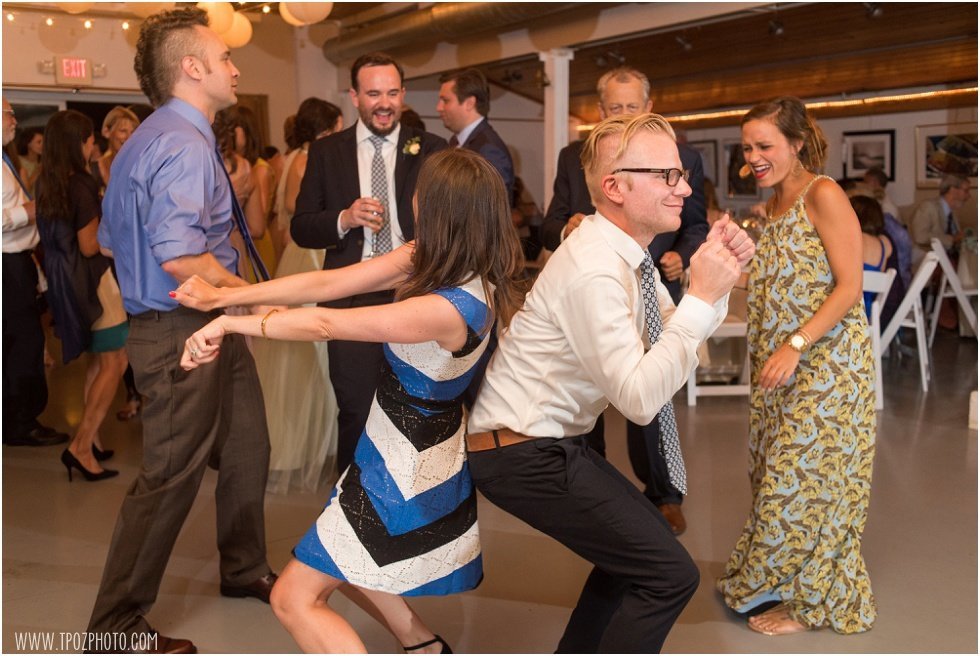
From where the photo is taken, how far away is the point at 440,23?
29.2 feet

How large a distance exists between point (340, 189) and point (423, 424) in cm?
171

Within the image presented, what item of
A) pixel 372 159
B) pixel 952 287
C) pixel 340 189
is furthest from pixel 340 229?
pixel 952 287

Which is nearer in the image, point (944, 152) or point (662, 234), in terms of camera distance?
point (662, 234)

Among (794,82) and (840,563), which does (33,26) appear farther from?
(840,563)

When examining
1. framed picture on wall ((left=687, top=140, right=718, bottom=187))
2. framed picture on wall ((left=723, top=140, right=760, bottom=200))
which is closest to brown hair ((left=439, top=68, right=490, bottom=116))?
framed picture on wall ((left=723, top=140, right=760, bottom=200))

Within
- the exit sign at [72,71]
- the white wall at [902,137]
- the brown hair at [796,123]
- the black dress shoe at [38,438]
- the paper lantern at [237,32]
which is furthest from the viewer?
the exit sign at [72,71]

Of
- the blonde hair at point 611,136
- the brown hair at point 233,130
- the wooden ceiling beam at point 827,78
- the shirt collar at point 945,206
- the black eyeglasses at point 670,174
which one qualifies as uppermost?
the wooden ceiling beam at point 827,78

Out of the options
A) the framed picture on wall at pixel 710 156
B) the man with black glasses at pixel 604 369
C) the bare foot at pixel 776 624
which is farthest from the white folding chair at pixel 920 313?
the framed picture on wall at pixel 710 156

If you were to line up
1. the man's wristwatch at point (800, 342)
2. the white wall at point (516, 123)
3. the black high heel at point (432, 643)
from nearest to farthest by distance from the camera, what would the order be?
1. the black high heel at point (432, 643)
2. the man's wristwatch at point (800, 342)
3. the white wall at point (516, 123)

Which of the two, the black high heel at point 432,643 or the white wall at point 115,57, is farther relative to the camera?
the white wall at point 115,57

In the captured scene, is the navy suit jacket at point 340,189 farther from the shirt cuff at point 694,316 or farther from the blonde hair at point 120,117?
the blonde hair at point 120,117

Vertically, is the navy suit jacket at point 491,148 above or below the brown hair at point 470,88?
below

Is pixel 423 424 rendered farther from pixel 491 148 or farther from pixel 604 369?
pixel 491 148

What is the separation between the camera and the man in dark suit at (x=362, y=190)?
3496mm
